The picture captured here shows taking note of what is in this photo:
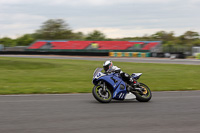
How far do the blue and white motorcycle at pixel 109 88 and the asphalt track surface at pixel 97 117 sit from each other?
0.71 feet

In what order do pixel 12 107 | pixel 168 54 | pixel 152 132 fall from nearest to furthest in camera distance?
1. pixel 152 132
2. pixel 12 107
3. pixel 168 54

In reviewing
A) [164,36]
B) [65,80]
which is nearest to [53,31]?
[164,36]

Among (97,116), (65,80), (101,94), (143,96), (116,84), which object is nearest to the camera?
(97,116)

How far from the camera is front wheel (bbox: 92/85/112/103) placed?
873 cm

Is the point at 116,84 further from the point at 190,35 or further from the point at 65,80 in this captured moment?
the point at 190,35

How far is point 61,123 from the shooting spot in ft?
20.1

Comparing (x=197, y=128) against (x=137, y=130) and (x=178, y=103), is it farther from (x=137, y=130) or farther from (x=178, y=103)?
(x=178, y=103)

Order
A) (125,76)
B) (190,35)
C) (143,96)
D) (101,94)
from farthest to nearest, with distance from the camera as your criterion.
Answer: (190,35), (143,96), (125,76), (101,94)

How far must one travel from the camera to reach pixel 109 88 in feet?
29.8

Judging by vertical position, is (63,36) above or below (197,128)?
above

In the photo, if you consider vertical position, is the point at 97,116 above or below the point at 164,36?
below

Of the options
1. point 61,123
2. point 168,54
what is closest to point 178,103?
point 61,123

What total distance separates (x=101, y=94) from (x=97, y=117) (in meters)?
2.09

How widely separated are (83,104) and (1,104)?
225 centimetres
